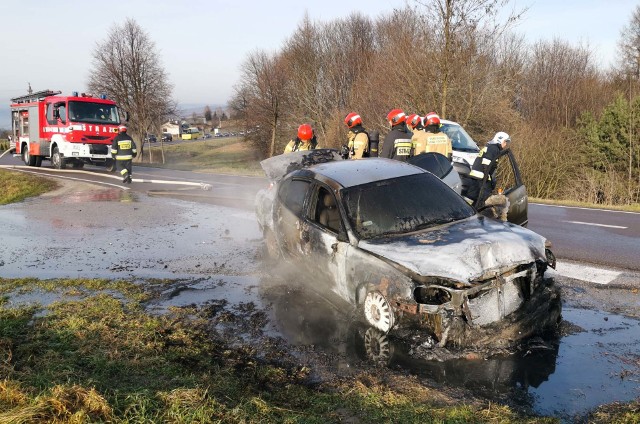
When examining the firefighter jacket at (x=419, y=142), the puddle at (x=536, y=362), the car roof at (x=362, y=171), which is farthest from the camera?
the firefighter jacket at (x=419, y=142)

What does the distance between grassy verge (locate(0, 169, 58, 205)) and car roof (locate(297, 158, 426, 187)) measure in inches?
476

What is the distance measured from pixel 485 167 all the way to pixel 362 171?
2368 mm

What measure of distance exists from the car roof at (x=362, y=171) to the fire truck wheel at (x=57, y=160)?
19746 mm

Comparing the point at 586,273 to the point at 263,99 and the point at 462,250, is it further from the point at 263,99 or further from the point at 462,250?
the point at 263,99

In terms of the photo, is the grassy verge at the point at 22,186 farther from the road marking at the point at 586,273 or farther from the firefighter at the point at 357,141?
the road marking at the point at 586,273

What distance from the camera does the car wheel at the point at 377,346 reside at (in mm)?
4602

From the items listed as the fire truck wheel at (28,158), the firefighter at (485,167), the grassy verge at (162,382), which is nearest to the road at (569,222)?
the firefighter at (485,167)

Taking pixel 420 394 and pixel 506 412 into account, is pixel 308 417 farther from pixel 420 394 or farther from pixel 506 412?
pixel 506 412

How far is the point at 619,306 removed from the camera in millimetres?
5836

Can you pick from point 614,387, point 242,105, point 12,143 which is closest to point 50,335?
point 614,387

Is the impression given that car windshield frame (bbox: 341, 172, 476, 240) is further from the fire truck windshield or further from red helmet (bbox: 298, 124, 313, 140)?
the fire truck windshield

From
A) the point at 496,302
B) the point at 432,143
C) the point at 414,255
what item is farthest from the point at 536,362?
the point at 432,143

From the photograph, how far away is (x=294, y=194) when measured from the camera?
6695 millimetres

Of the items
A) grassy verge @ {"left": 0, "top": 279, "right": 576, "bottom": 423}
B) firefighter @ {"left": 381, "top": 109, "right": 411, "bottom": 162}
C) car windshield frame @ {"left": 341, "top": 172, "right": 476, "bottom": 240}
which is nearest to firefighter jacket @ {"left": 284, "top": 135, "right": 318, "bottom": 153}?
firefighter @ {"left": 381, "top": 109, "right": 411, "bottom": 162}
